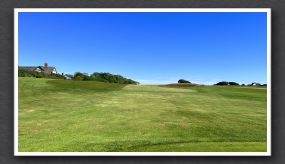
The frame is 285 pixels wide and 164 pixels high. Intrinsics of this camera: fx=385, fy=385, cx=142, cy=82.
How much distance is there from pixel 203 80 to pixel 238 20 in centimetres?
115

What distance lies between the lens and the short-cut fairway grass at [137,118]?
6.27 metres

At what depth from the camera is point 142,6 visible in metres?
6.38

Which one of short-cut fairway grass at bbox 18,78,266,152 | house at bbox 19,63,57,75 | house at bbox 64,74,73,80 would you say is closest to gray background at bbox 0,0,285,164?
short-cut fairway grass at bbox 18,78,266,152

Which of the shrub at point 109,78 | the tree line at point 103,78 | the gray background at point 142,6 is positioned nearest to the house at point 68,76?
the tree line at point 103,78

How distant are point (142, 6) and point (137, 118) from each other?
1.87 meters

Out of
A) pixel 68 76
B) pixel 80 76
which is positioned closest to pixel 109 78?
pixel 80 76

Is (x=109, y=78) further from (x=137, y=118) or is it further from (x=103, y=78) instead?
(x=137, y=118)

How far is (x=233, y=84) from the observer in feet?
21.1

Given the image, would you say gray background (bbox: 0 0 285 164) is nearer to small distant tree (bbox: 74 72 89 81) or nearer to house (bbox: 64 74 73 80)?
house (bbox: 64 74 73 80)

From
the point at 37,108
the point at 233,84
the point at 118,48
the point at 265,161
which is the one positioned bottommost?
the point at 265,161

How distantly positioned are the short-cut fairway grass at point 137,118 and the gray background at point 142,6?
0.16 meters

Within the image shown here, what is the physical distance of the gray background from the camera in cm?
625
